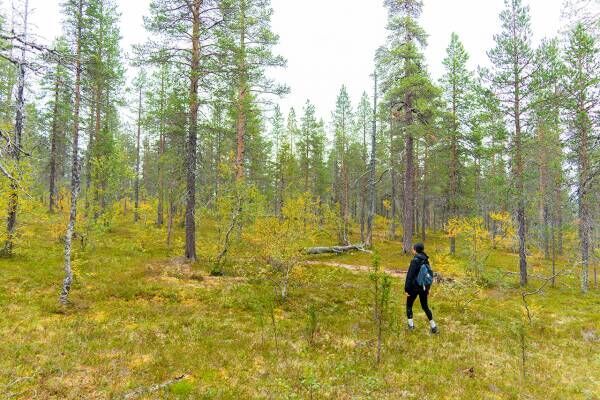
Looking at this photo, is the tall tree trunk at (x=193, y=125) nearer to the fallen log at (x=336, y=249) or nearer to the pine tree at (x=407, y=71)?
the fallen log at (x=336, y=249)

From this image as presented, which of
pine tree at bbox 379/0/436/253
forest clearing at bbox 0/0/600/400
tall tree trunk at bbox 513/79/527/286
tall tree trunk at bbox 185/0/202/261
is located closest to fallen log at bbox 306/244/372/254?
forest clearing at bbox 0/0/600/400

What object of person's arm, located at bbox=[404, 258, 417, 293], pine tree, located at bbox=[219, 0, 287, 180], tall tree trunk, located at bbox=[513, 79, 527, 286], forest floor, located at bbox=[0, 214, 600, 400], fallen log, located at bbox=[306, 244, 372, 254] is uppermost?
pine tree, located at bbox=[219, 0, 287, 180]

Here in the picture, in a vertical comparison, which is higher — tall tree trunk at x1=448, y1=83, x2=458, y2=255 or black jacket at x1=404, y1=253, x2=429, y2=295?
tall tree trunk at x1=448, y1=83, x2=458, y2=255

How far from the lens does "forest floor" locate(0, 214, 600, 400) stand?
19.1 ft

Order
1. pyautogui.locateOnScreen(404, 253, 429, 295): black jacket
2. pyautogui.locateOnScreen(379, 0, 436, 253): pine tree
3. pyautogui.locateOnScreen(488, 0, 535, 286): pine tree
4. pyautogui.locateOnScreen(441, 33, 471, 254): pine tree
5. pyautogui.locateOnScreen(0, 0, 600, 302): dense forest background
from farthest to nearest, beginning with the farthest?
1. pyautogui.locateOnScreen(441, 33, 471, 254): pine tree
2. pyautogui.locateOnScreen(379, 0, 436, 253): pine tree
3. pyautogui.locateOnScreen(488, 0, 535, 286): pine tree
4. pyautogui.locateOnScreen(0, 0, 600, 302): dense forest background
5. pyautogui.locateOnScreen(404, 253, 429, 295): black jacket

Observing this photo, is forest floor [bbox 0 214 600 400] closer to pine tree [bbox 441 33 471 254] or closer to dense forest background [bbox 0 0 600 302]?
dense forest background [bbox 0 0 600 302]

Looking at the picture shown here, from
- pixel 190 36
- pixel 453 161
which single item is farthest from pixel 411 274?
pixel 453 161

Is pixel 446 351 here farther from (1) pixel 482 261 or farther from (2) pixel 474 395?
(1) pixel 482 261

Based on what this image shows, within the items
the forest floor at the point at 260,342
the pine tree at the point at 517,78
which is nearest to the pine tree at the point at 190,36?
the forest floor at the point at 260,342

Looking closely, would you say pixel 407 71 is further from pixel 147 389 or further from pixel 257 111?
pixel 147 389

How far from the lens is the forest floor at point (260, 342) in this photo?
5.83 metres

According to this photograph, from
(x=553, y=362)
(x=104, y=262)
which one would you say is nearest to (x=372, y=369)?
(x=553, y=362)

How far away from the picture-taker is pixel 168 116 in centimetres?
1538

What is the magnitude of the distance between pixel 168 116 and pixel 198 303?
9000 mm
